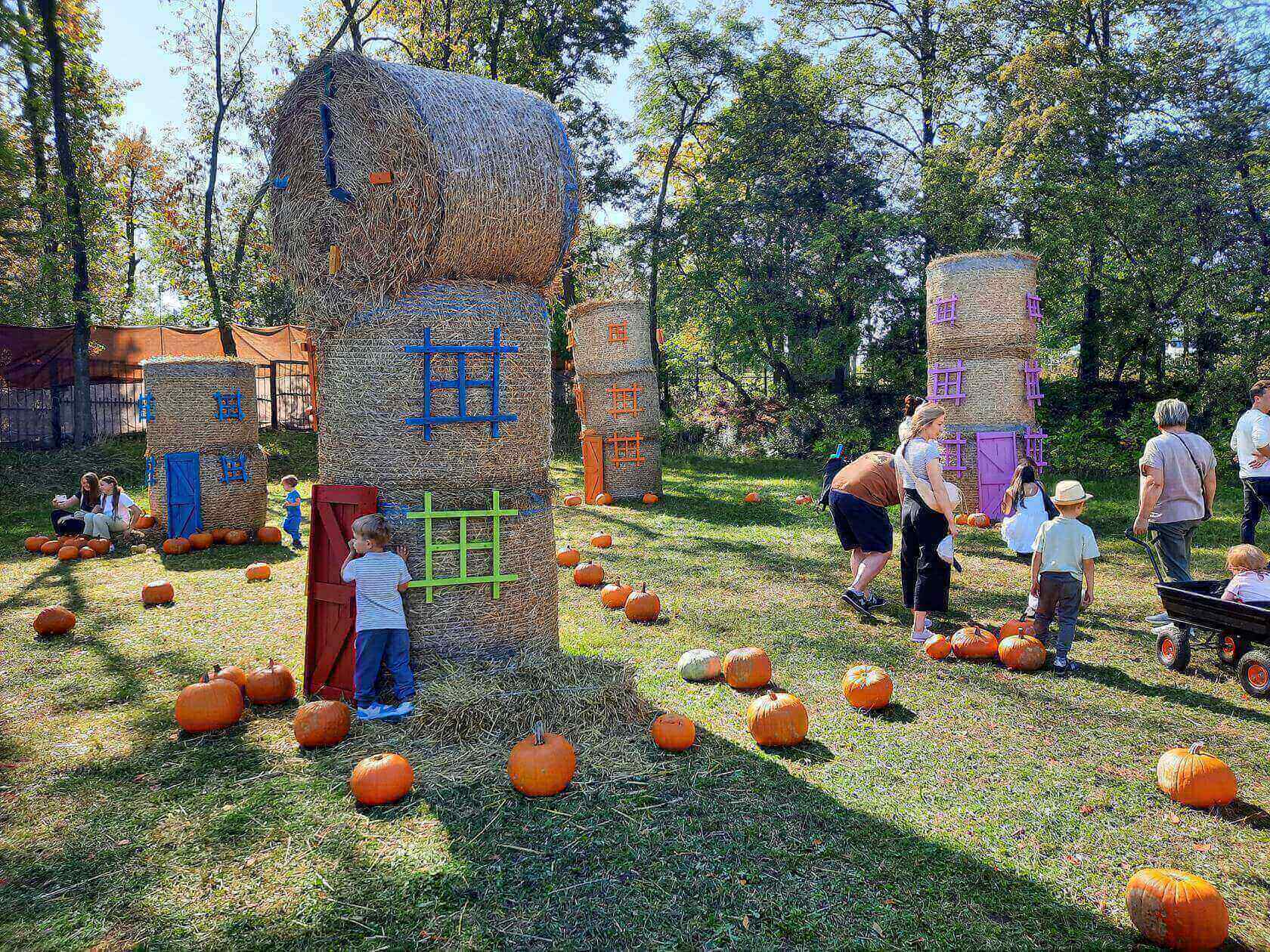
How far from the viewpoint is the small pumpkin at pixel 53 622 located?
6797mm

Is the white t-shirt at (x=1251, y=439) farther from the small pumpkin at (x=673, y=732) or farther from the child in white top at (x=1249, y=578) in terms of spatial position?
the small pumpkin at (x=673, y=732)

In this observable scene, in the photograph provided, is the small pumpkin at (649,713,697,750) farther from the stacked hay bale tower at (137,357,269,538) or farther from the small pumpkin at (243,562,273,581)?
the stacked hay bale tower at (137,357,269,538)

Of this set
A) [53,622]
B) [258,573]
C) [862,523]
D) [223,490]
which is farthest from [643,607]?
[223,490]

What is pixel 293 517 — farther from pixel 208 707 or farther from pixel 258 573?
pixel 208 707

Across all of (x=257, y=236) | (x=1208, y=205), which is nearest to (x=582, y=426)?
(x=1208, y=205)

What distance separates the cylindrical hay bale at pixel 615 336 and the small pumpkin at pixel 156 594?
28.6 ft

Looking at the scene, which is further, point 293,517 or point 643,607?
point 293,517

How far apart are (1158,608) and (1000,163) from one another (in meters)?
14.7

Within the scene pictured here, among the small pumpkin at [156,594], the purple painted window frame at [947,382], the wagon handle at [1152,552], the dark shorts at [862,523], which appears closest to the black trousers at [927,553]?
the dark shorts at [862,523]

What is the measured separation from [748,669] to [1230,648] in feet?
12.4

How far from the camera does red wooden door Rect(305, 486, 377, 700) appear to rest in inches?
200

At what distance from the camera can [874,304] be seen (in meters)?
22.8

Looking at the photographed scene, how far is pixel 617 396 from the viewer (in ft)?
47.8

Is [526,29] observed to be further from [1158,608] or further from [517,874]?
[517,874]
